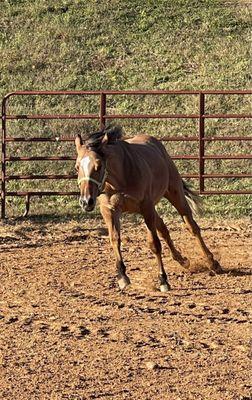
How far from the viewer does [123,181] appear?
28.9ft

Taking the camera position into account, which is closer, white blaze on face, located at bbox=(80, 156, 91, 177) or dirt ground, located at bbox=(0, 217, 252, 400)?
dirt ground, located at bbox=(0, 217, 252, 400)

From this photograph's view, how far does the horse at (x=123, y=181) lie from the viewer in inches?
323

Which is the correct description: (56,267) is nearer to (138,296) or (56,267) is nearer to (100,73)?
(138,296)

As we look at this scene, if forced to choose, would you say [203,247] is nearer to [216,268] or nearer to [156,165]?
[216,268]

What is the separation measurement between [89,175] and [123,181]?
2.37ft

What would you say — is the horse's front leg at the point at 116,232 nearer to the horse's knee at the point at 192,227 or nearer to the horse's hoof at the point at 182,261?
the horse's hoof at the point at 182,261

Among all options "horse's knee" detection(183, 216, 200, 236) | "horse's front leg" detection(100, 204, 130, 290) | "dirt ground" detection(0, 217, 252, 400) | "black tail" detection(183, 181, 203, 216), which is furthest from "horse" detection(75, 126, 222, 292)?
"black tail" detection(183, 181, 203, 216)

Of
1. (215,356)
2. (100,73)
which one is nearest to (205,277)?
(215,356)

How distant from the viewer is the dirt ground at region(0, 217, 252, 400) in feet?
18.8

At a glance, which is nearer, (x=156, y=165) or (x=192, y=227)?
(x=156, y=165)

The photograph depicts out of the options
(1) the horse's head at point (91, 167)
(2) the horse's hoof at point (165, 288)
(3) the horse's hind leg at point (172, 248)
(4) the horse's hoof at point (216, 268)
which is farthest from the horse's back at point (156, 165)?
(2) the horse's hoof at point (165, 288)

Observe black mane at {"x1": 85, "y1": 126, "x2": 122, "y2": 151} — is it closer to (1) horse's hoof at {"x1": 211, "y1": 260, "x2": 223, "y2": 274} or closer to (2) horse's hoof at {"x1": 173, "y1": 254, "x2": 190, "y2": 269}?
(2) horse's hoof at {"x1": 173, "y1": 254, "x2": 190, "y2": 269}

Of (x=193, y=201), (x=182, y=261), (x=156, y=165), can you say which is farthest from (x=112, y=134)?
(x=193, y=201)

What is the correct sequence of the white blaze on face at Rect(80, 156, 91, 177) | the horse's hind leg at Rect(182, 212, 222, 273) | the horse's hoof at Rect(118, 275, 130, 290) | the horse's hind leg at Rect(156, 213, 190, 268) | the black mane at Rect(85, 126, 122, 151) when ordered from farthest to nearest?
the horse's hind leg at Rect(182, 212, 222, 273)
the horse's hind leg at Rect(156, 213, 190, 268)
the horse's hoof at Rect(118, 275, 130, 290)
the black mane at Rect(85, 126, 122, 151)
the white blaze on face at Rect(80, 156, 91, 177)
